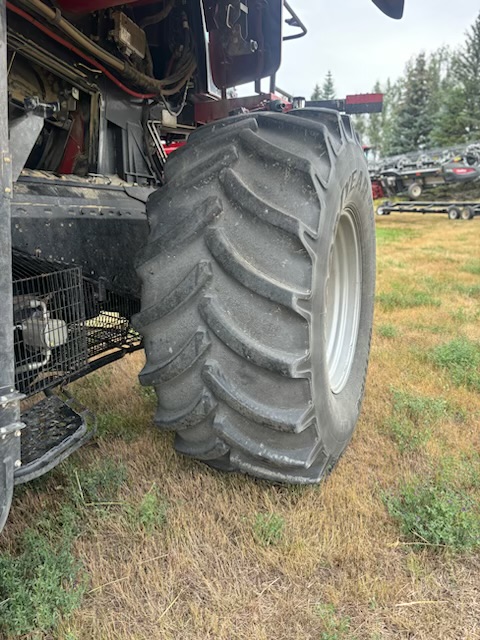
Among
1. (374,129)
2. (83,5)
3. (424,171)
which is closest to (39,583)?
(83,5)

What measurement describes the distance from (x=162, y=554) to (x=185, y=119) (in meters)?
2.98

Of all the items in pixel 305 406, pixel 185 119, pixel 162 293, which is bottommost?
pixel 305 406

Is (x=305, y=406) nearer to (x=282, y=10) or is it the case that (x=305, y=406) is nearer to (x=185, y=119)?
(x=282, y=10)

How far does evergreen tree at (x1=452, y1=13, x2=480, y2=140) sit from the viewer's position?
34875 millimetres

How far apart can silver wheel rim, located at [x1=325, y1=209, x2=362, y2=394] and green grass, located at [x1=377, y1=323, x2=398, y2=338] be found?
1.77 meters

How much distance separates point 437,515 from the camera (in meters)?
1.96

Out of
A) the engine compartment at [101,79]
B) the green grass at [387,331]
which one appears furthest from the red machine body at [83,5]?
the green grass at [387,331]

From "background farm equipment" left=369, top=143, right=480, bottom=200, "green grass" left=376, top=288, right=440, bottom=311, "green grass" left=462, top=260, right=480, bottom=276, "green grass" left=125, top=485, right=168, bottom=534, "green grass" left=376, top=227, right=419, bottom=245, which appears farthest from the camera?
"background farm equipment" left=369, top=143, right=480, bottom=200

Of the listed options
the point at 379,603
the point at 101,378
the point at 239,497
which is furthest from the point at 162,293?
the point at 101,378

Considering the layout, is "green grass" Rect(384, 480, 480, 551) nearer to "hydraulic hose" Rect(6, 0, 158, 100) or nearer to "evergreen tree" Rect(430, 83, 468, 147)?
"hydraulic hose" Rect(6, 0, 158, 100)

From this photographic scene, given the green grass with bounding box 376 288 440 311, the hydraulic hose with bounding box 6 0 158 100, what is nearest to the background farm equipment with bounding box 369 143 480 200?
the green grass with bounding box 376 288 440 311

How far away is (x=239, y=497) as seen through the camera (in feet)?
6.90

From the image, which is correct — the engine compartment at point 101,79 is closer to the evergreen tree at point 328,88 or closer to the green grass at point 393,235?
the green grass at point 393,235

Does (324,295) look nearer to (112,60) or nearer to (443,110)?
(112,60)
